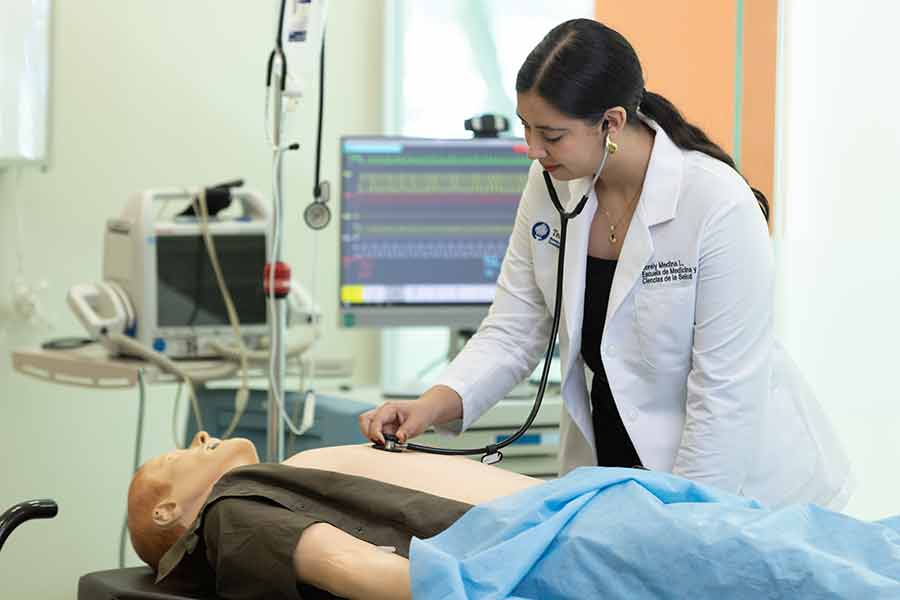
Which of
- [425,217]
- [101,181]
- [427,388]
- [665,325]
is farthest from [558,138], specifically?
[101,181]

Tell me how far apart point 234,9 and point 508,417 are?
1.88 metres

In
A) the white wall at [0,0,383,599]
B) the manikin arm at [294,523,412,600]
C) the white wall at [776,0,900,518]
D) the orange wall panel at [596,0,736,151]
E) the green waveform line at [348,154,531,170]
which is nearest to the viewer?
the manikin arm at [294,523,412,600]

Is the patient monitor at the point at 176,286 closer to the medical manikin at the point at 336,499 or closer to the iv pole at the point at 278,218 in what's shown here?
the iv pole at the point at 278,218

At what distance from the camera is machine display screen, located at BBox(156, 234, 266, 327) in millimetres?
3062

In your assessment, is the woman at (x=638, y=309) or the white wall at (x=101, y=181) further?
the white wall at (x=101, y=181)

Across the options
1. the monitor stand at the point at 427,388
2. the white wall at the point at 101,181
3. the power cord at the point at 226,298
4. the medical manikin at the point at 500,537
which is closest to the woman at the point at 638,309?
the medical manikin at the point at 500,537

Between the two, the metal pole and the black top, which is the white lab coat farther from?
the metal pole

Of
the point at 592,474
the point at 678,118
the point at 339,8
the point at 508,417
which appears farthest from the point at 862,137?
the point at 339,8

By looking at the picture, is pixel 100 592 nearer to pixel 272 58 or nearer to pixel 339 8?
pixel 272 58

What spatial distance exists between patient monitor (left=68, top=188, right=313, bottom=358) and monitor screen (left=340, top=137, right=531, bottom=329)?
18 centimetres

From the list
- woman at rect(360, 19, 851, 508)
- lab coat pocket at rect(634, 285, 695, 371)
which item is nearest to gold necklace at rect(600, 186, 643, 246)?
woman at rect(360, 19, 851, 508)

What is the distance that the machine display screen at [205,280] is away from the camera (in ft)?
10.0

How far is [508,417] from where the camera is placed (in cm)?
A: 297

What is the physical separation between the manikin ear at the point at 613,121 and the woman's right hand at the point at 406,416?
1.48ft
